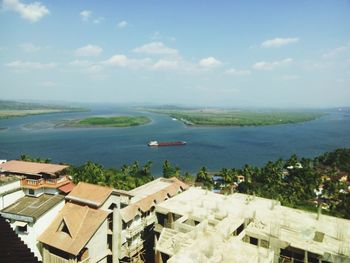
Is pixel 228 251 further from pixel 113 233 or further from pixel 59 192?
pixel 59 192

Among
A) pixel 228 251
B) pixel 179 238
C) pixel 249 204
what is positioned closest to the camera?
pixel 228 251

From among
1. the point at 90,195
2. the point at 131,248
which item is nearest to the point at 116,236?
the point at 131,248

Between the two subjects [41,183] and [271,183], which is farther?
[271,183]

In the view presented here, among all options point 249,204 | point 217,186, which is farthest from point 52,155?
point 249,204

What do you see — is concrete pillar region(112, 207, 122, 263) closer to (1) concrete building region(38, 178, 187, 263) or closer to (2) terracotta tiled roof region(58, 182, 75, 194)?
(1) concrete building region(38, 178, 187, 263)

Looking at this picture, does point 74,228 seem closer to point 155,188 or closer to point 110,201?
point 110,201

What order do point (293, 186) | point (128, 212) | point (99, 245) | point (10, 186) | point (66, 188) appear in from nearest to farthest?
point (99, 245)
point (128, 212)
point (10, 186)
point (66, 188)
point (293, 186)

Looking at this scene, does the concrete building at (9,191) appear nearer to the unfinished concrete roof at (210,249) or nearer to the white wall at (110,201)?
the white wall at (110,201)
